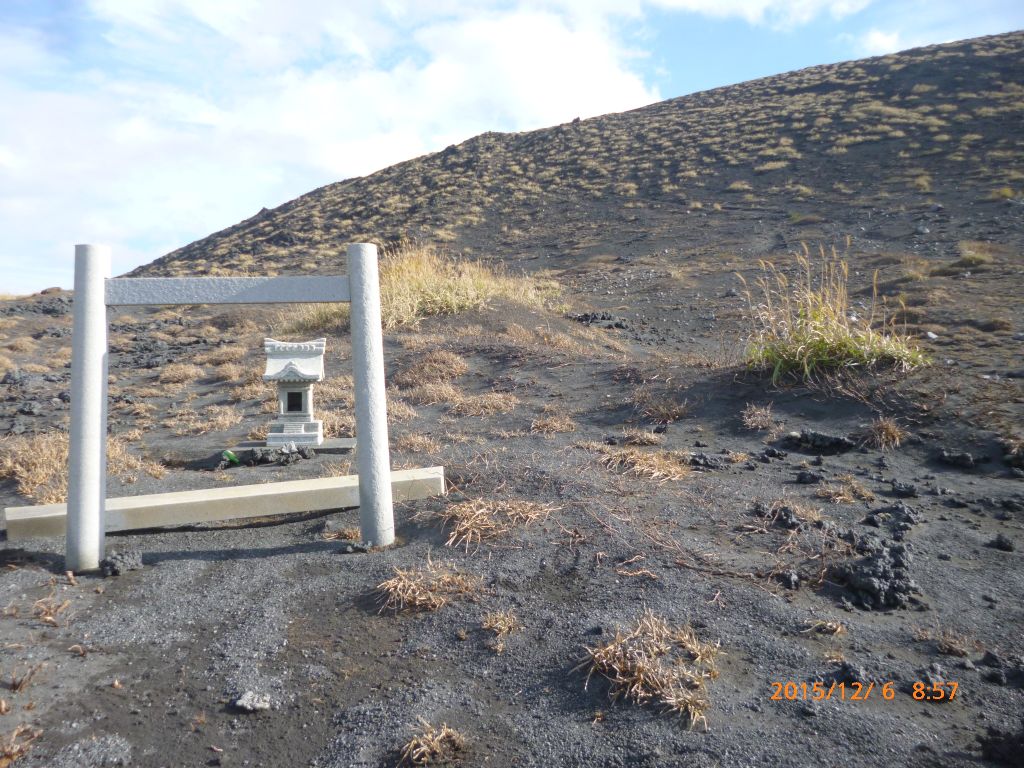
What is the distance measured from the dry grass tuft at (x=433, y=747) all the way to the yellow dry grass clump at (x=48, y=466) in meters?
3.32

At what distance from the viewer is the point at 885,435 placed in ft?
16.7

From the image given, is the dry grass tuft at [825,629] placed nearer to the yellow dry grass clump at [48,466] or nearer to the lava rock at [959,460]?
the lava rock at [959,460]

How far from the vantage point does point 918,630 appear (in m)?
2.77

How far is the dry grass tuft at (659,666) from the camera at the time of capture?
2.37m

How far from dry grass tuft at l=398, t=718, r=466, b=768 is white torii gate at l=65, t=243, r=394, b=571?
1517 millimetres

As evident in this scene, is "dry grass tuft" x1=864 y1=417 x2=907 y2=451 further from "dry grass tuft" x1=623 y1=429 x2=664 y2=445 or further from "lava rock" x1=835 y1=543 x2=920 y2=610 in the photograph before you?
"lava rock" x1=835 y1=543 x2=920 y2=610

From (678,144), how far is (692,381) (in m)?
29.7

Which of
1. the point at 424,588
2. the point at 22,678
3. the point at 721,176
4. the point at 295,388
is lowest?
the point at 22,678

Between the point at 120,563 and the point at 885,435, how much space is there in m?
4.84

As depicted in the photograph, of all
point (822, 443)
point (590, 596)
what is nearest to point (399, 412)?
point (822, 443)

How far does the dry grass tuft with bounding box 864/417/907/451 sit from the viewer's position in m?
5.04

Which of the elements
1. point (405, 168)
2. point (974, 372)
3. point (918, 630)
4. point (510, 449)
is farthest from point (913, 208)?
point (405, 168)

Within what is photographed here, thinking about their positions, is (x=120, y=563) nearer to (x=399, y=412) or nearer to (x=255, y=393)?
(x=399, y=412)

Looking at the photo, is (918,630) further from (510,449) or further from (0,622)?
(0,622)
